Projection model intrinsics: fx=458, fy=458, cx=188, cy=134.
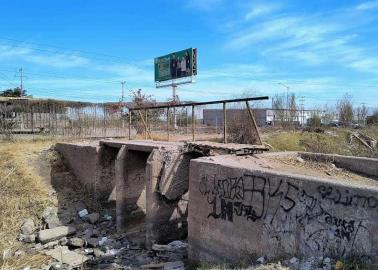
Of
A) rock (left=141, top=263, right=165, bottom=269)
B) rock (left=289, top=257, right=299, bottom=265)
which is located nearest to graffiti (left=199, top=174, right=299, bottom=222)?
rock (left=289, top=257, right=299, bottom=265)

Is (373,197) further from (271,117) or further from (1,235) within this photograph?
(271,117)

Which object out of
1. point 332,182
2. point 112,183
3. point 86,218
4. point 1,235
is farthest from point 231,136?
point 332,182

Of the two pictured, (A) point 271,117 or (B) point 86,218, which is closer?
(B) point 86,218

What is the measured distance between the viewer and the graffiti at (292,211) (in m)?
5.95

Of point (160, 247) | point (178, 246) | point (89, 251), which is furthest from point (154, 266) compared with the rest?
point (89, 251)

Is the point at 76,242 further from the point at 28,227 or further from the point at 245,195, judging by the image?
the point at 245,195

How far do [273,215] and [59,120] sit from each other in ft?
56.7

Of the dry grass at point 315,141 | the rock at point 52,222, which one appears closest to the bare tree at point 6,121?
the rock at point 52,222

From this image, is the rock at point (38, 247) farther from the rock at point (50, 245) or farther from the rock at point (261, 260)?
the rock at point (261, 260)

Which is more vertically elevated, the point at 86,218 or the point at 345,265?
the point at 345,265

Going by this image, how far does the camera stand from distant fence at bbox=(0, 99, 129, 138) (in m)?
22.4

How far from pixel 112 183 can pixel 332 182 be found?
10.4 meters

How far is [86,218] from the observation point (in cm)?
1409

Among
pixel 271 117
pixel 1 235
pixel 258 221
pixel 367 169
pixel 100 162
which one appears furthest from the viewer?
pixel 271 117
